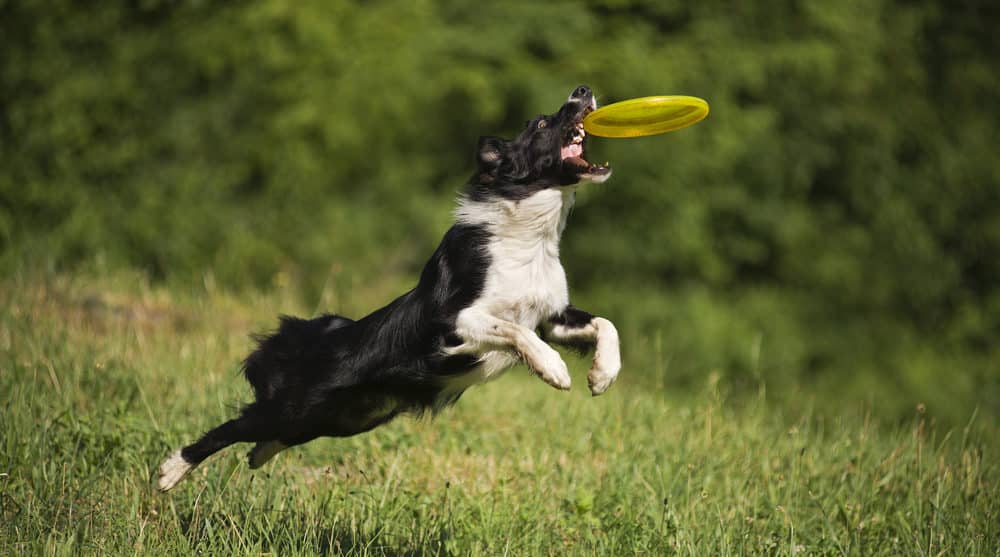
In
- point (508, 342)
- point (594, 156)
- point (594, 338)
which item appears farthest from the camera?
point (594, 156)

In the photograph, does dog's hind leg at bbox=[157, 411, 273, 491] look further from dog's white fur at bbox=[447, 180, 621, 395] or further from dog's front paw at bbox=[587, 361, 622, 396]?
dog's front paw at bbox=[587, 361, 622, 396]

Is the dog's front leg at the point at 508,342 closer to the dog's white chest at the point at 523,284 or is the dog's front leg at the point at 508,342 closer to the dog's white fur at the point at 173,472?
the dog's white chest at the point at 523,284

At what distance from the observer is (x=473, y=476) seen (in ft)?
18.3

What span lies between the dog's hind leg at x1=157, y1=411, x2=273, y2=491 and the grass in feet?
0.39

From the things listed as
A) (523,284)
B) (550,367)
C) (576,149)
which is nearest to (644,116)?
(576,149)

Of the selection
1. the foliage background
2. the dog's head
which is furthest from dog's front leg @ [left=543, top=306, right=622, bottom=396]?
the foliage background

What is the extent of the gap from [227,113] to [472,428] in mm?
9859

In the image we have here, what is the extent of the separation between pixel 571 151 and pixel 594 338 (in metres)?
0.86

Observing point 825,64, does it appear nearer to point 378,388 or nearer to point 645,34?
point 645,34

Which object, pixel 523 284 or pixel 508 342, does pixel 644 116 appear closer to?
pixel 523 284

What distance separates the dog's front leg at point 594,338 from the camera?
432 cm

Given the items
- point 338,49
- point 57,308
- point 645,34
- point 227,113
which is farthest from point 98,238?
point 645,34

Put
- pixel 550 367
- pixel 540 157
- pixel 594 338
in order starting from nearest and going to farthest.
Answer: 1. pixel 550 367
2. pixel 594 338
3. pixel 540 157

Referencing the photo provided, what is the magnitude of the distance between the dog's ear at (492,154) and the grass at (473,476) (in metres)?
1.53
